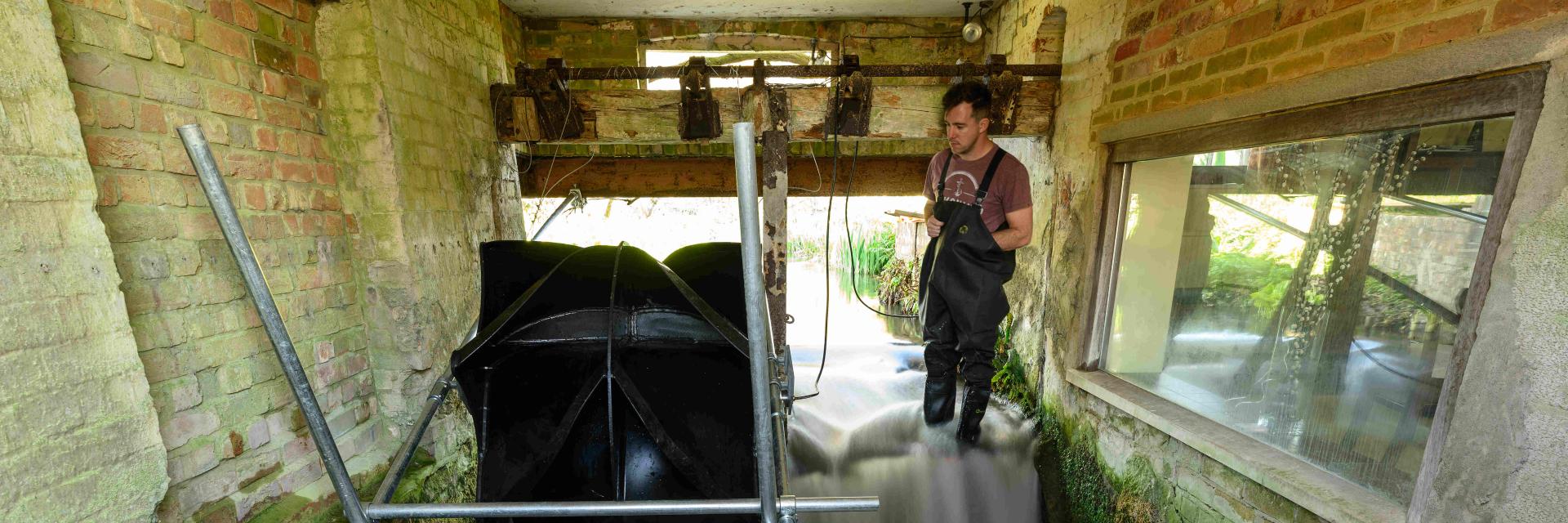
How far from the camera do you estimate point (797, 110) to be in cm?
332

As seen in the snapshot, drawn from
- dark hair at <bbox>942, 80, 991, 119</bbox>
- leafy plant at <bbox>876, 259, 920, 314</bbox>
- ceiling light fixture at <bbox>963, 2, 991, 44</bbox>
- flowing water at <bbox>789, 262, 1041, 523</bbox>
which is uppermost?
ceiling light fixture at <bbox>963, 2, 991, 44</bbox>

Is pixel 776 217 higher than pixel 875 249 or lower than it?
higher

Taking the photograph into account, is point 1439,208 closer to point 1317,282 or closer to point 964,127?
point 1317,282

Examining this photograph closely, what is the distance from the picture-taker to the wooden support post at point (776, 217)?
328 centimetres

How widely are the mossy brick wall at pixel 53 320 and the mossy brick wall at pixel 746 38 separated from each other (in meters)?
3.83

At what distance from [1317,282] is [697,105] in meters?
3.01

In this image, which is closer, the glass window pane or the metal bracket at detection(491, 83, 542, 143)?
the glass window pane

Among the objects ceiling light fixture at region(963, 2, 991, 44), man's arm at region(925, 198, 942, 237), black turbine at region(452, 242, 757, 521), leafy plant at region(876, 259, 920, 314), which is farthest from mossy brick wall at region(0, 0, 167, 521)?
leafy plant at region(876, 259, 920, 314)

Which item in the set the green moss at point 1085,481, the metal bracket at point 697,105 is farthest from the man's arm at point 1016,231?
the metal bracket at point 697,105

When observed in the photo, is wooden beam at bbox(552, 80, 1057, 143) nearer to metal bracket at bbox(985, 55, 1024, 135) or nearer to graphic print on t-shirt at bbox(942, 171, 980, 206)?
metal bracket at bbox(985, 55, 1024, 135)

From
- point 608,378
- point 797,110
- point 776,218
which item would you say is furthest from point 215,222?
point 797,110

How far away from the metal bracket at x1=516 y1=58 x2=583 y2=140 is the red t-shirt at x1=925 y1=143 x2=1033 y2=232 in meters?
2.26

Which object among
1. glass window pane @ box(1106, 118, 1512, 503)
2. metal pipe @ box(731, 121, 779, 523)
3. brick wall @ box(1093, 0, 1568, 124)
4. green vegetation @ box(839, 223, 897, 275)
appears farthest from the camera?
green vegetation @ box(839, 223, 897, 275)

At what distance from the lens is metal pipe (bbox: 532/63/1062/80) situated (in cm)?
321
